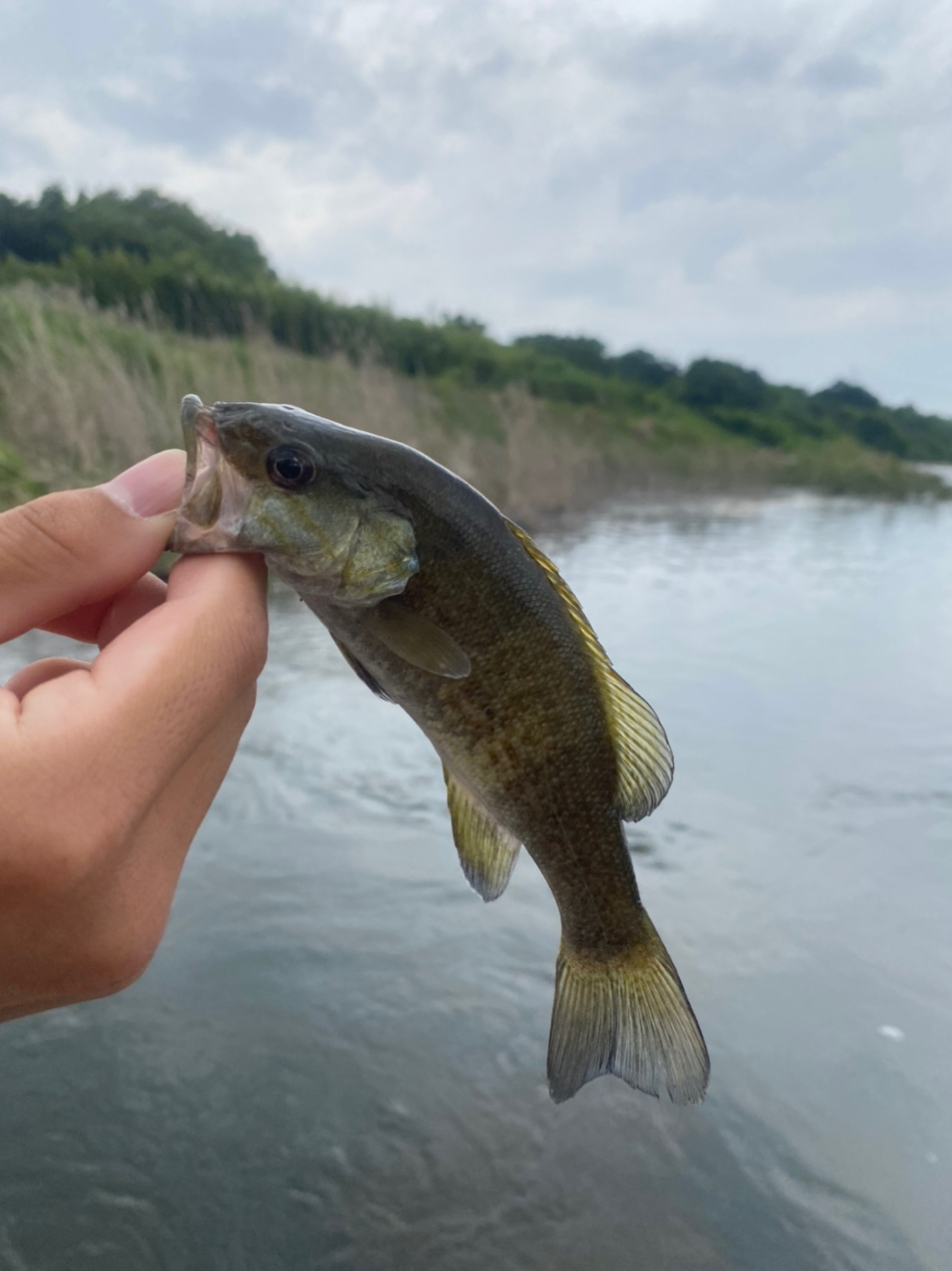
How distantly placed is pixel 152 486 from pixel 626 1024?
1.03 meters

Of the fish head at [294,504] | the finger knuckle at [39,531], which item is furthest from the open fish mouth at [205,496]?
the finger knuckle at [39,531]

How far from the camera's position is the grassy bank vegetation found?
19.0 ft

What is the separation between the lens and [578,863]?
141 centimetres

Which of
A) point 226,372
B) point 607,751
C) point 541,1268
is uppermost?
point 226,372

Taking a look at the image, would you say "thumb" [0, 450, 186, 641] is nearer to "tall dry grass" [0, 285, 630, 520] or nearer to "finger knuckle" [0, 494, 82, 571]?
"finger knuckle" [0, 494, 82, 571]

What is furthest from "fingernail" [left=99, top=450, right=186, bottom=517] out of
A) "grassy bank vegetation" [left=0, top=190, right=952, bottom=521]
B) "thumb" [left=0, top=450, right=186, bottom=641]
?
"grassy bank vegetation" [left=0, top=190, right=952, bottom=521]

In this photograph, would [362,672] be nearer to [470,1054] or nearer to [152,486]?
[152,486]

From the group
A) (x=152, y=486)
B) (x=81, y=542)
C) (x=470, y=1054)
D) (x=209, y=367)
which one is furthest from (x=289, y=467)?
(x=209, y=367)

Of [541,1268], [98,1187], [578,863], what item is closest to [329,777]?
[98,1187]

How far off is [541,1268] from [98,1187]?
88 centimetres

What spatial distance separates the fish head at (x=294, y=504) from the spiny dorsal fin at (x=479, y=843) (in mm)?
374

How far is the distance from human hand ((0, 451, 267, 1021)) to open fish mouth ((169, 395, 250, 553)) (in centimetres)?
2

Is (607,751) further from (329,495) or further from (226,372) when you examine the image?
(226,372)

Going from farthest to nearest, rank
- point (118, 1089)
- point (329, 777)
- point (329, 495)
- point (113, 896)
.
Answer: point (329, 777) → point (118, 1089) → point (329, 495) → point (113, 896)
